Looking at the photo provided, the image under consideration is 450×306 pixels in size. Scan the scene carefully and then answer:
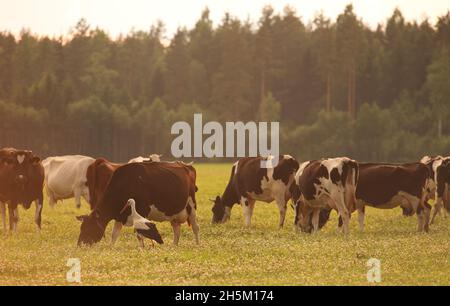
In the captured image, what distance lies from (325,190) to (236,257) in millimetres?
6322

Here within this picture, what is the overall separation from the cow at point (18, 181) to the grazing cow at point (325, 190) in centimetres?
714

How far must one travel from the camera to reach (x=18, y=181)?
24359 millimetres

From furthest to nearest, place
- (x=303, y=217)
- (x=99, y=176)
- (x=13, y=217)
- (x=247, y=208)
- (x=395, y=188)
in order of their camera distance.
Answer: (x=247, y=208), (x=395, y=188), (x=303, y=217), (x=13, y=217), (x=99, y=176)

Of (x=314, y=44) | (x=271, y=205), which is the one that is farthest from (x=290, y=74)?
(x=271, y=205)

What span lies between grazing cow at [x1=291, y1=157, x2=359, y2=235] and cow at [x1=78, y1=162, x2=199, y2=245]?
4.57 metres

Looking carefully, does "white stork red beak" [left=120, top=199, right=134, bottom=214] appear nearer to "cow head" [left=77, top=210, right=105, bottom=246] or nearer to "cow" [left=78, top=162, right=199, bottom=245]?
"cow" [left=78, top=162, right=199, bottom=245]

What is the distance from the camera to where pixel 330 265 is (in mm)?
17359

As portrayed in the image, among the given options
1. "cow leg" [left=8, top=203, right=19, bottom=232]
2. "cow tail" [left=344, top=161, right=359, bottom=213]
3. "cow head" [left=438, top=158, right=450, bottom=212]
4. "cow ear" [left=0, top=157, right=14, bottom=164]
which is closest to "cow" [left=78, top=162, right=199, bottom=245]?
"cow leg" [left=8, top=203, right=19, bottom=232]

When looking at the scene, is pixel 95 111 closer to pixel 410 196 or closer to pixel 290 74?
pixel 290 74

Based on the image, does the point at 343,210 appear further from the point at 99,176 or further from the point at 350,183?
the point at 99,176

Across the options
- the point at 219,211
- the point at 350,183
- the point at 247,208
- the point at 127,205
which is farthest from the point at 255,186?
the point at 127,205

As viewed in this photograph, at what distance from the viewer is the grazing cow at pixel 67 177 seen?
101 feet

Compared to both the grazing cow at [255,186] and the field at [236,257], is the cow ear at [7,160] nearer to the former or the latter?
the field at [236,257]

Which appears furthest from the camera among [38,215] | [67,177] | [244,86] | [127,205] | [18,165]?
[244,86]
